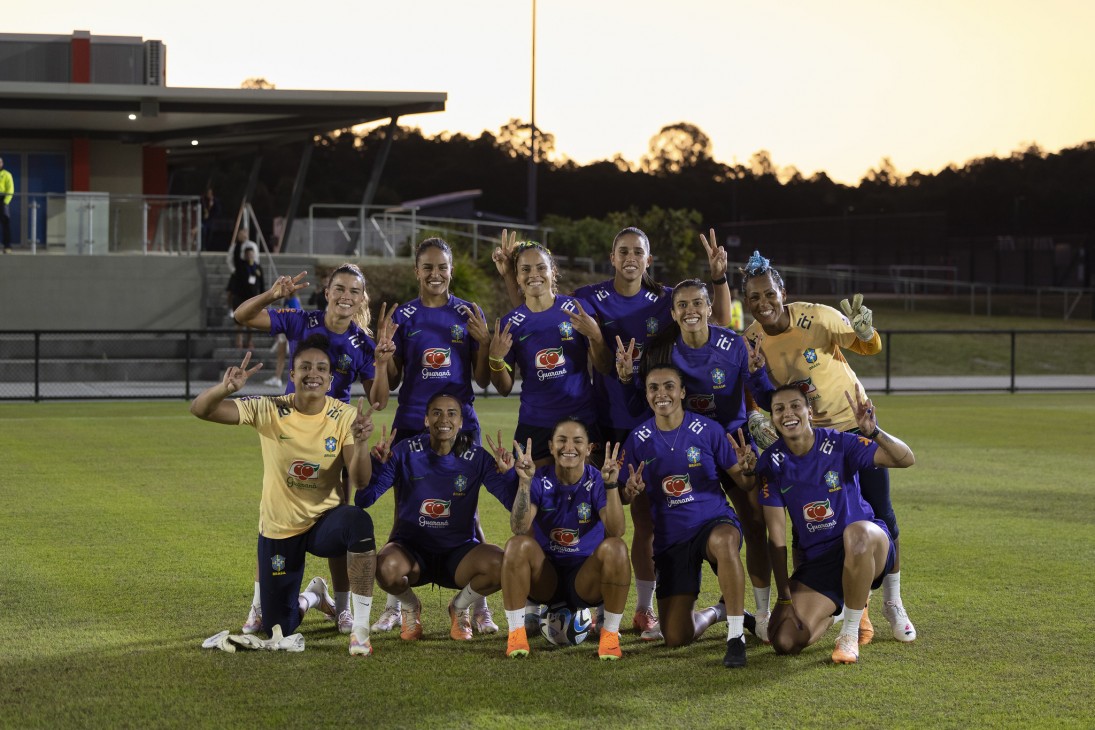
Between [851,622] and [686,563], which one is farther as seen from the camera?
[686,563]

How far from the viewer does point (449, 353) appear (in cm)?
715

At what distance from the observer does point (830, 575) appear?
6.59m

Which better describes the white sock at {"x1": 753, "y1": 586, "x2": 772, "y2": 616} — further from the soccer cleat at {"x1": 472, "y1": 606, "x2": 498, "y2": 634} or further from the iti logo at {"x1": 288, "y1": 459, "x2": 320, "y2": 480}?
the iti logo at {"x1": 288, "y1": 459, "x2": 320, "y2": 480}

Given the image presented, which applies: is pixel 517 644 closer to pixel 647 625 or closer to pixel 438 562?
pixel 438 562

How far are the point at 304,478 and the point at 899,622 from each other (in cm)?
300

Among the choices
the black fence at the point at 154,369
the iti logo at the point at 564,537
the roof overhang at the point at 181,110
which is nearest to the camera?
the iti logo at the point at 564,537

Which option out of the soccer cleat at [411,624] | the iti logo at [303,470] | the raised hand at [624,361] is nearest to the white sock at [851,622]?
the raised hand at [624,361]

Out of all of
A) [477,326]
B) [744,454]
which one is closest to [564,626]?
[744,454]

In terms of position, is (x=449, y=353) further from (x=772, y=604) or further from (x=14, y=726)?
(x=14, y=726)

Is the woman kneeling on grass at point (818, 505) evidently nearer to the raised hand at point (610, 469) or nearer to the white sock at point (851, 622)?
the white sock at point (851, 622)

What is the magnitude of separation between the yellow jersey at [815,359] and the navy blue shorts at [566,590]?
4.79 ft

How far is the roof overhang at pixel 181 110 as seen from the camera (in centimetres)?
2866

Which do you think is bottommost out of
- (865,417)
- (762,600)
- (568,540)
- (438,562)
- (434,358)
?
(762,600)

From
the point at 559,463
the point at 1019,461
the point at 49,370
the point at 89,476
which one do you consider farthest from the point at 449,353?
the point at 49,370
